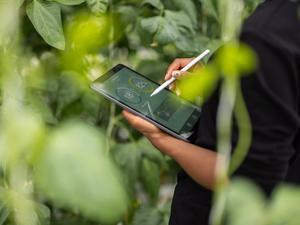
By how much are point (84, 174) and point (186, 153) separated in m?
0.44

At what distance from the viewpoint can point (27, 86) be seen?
3.69 feet

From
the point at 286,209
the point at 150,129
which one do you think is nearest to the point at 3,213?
the point at 150,129

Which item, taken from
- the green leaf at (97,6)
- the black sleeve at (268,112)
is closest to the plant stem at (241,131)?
the black sleeve at (268,112)

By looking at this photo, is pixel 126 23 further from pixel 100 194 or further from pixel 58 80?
pixel 100 194

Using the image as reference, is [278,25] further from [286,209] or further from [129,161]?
[129,161]

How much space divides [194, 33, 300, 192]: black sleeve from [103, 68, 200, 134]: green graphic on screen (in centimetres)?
13

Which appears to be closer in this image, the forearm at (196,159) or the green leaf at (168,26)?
the forearm at (196,159)

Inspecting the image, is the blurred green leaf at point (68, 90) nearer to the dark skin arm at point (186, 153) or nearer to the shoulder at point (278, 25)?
the dark skin arm at point (186, 153)

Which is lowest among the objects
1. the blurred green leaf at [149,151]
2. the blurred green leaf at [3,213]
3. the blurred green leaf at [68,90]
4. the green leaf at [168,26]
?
the blurred green leaf at [149,151]

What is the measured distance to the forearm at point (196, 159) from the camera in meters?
0.82

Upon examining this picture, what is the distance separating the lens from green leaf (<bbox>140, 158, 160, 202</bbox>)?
1.30 m

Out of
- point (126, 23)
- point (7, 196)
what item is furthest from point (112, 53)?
point (7, 196)

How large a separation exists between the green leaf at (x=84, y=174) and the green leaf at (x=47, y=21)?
49 cm

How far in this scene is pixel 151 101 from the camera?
0.96 meters
